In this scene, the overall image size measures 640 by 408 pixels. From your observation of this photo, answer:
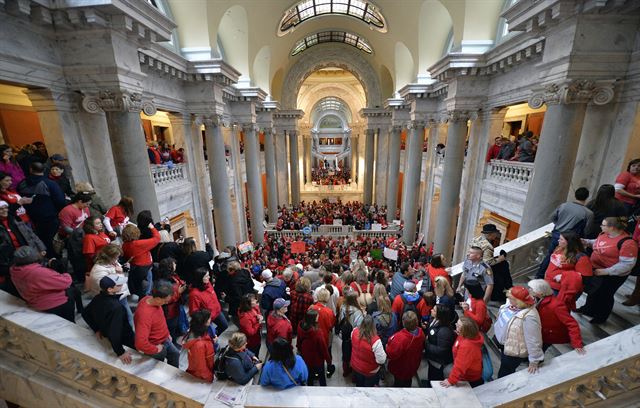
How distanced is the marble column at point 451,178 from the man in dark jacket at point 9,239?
10045 mm

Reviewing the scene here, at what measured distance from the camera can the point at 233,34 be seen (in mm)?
11352

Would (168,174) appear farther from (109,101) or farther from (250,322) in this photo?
(250,322)

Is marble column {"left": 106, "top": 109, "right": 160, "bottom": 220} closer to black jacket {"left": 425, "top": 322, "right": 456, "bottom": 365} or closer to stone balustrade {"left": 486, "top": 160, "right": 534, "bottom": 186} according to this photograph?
black jacket {"left": 425, "top": 322, "right": 456, "bottom": 365}

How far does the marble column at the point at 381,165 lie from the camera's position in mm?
19616

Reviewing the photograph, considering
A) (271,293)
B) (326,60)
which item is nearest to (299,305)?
(271,293)

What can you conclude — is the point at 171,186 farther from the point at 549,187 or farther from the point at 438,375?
the point at 549,187

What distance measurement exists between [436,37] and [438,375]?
470 inches

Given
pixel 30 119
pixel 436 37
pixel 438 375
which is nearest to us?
pixel 438 375

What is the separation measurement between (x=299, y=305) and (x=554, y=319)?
293cm

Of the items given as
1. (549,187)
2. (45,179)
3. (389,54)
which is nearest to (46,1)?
(45,179)

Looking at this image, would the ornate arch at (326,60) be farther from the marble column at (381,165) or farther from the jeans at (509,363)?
the jeans at (509,363)

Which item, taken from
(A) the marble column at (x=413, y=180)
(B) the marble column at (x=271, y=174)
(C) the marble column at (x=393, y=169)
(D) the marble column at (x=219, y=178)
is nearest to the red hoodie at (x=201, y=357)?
(D) the marble column at (x=219, y=178)

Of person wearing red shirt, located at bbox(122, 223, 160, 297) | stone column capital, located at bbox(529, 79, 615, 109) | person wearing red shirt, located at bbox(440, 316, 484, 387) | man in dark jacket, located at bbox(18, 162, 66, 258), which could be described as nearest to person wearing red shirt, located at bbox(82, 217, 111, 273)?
person wearing red shirt, located at bbox(122, 223, 160, 297)

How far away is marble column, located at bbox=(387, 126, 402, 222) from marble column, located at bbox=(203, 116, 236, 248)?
10579 millimetres
